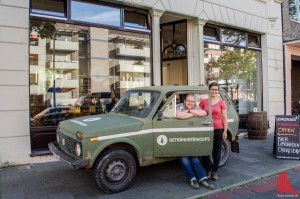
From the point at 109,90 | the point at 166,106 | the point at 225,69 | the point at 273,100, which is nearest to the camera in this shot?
the point at 166,106

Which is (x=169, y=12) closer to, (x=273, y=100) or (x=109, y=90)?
(x=109, y=90)

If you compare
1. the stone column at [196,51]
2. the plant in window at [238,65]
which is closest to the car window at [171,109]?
the stone column at [196,51]

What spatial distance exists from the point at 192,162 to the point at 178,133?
1.98 feet

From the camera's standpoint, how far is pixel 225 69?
1119cm

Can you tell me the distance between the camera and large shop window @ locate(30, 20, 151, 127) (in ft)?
23.4

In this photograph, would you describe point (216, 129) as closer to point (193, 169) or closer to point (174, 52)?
point (193, 169)

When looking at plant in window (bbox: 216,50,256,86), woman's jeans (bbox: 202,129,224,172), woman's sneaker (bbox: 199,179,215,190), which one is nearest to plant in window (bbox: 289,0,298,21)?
plant in window (bbox: 216,50,256,86)

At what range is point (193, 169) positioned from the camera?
5066mm

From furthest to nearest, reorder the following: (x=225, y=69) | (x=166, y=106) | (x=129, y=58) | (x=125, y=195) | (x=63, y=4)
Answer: (x=225, y=69) < (x=129, y=58) < (x=63, y=4) < (x=166, y=106) < (x=125, y=195)

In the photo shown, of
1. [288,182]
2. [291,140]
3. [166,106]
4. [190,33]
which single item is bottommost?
[288,182]

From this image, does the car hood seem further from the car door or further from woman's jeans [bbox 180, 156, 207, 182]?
woman's jeans [bbox 180, 156, 207, 182]

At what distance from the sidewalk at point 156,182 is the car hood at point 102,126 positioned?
3.37ft

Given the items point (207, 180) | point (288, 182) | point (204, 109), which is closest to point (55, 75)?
point (204, 109)

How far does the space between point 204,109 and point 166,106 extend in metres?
0.78
